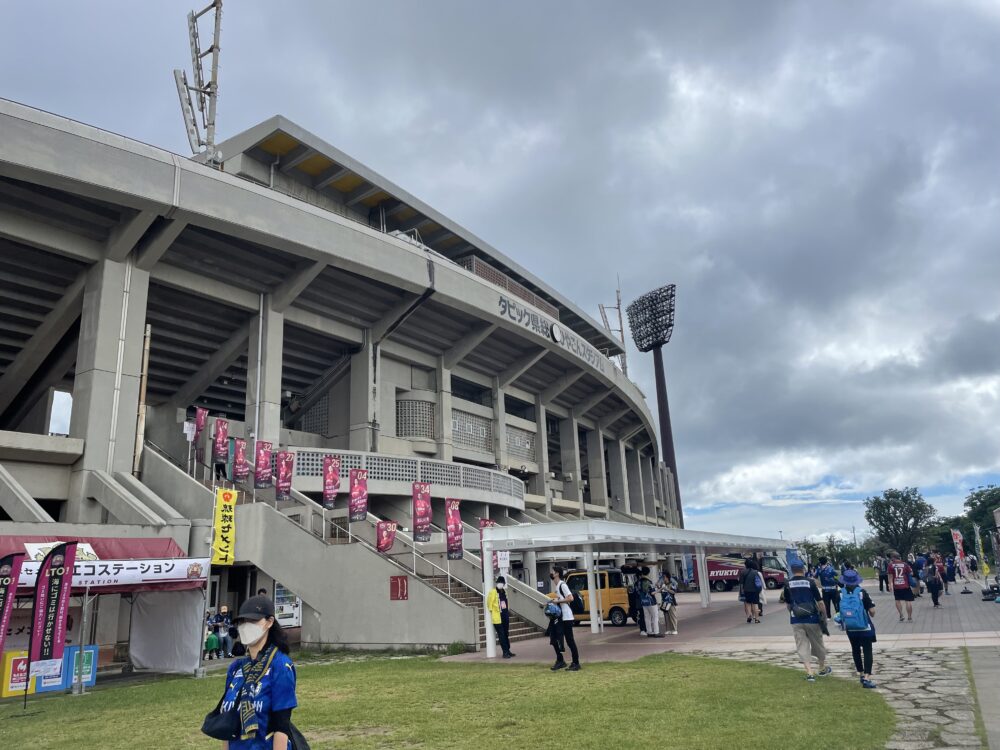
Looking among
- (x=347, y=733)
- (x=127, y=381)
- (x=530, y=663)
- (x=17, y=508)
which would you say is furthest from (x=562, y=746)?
(x=127, y=381)

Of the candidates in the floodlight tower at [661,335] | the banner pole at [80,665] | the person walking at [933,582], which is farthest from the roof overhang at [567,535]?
the floodlight tower at [661,335]

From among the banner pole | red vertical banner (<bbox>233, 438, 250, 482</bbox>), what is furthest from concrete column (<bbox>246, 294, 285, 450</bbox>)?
the banner pole

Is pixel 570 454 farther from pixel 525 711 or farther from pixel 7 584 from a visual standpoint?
pixel 525 711

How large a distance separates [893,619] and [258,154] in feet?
91.4

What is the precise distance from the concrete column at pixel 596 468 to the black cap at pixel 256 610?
4909cm

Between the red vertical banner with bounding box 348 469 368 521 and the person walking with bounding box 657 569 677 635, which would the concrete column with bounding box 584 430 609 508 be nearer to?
the red vertical banner with bounding box 348 469 368 521

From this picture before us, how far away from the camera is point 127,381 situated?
2131cm

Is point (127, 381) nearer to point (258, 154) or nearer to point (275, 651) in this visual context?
point (258, 154)

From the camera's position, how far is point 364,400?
29.7m

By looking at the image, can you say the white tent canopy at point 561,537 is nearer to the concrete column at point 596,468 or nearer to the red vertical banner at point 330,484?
the red vertical banner at point 330,484

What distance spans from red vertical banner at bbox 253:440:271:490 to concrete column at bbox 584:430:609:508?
111ft

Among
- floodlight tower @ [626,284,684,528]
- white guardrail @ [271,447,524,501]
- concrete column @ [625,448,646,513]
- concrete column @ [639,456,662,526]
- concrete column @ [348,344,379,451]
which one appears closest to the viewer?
white guardrail @ [271,447,524,501]

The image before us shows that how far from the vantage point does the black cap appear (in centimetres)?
396

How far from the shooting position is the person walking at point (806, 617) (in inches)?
398
